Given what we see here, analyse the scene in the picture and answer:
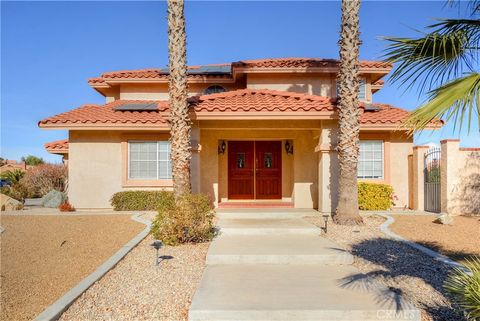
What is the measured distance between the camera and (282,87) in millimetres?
16172

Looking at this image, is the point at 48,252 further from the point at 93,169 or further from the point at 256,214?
the point at 93,169

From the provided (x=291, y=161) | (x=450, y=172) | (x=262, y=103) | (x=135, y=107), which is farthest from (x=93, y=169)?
(x=450, y=172)

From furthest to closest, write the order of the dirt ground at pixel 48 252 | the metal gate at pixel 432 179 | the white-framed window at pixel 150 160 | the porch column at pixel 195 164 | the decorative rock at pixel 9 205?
the decorative rock at pixel 9 205 → the white-framed window at pixel 150 160 → the metal gate at pixel 432 179 → the porch column at pixel 195 164 → the dirt ground at pixel 48 252

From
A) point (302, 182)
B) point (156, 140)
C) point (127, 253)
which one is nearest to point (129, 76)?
point (156, 140)

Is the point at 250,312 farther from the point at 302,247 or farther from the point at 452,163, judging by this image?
the point at 452,163

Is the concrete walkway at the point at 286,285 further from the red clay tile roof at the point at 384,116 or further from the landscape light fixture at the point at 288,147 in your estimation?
the red clay tile roof at the point at 384,116

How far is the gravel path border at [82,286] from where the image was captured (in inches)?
186

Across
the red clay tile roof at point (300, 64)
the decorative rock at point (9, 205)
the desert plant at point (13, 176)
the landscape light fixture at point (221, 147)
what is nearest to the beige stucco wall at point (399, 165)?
the red clay tile roof at point (300, 64)

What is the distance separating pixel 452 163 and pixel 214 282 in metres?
11.0

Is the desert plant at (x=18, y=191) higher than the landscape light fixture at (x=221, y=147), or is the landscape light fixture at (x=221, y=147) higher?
the landscape light fixture at (x=221, y=147)

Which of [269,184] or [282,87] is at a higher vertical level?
[282,87]

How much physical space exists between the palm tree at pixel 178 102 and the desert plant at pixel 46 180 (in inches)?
580

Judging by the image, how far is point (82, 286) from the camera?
575 cm

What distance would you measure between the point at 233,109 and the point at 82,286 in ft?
24.8
